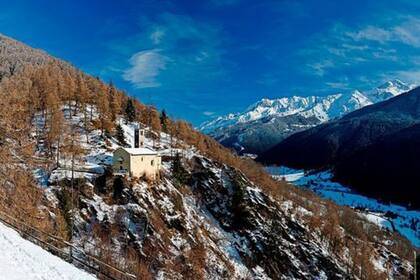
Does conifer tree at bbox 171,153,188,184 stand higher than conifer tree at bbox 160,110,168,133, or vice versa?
conifer tree at bbox 160,110,168,133

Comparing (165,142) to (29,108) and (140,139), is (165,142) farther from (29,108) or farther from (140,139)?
(29,108)

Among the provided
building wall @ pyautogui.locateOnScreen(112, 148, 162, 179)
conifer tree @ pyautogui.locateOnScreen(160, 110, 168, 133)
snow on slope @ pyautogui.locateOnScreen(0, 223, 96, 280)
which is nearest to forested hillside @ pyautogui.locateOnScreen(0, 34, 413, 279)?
building wall @ pyautogui.locateOnScreen(112, 148, 162, 179)

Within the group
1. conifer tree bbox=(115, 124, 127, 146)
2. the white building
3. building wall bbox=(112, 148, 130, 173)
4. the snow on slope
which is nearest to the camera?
the snow on slope

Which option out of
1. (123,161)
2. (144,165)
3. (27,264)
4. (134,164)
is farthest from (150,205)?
(27,264)

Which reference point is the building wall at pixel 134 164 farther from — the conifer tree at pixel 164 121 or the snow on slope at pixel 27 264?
the snow on slope at pixel 27 264

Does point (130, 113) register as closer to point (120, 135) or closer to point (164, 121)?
point (164, 121)

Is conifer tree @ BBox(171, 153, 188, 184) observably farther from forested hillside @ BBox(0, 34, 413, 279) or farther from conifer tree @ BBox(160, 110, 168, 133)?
conifer tree @ BBox(160, 110, 168, 133)
